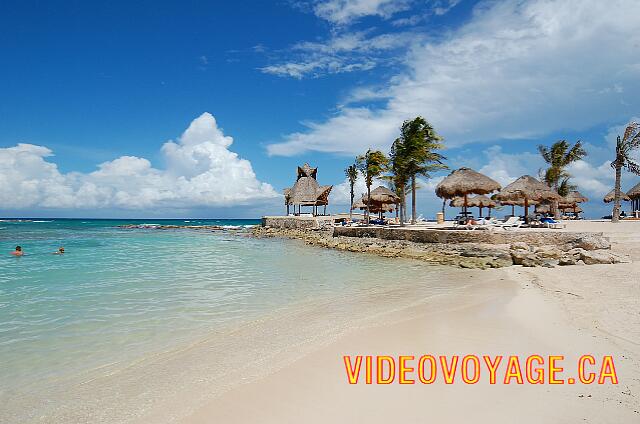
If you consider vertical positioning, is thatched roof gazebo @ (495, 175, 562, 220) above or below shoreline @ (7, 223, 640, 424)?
above

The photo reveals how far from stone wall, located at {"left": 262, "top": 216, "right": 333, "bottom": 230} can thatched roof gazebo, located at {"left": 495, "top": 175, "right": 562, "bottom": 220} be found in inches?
761

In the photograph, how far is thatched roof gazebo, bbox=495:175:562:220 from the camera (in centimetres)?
2408

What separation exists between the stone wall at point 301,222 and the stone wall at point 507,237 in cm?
1641

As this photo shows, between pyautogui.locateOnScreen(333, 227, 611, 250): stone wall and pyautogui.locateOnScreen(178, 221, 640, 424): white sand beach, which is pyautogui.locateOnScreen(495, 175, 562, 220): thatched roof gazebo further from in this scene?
pyautogui.locateOnScreen(178, 221, 640, 424): white sand beach

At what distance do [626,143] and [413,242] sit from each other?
62.7ft

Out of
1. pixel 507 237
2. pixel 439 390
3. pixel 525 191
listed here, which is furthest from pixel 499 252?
pixel 439 390

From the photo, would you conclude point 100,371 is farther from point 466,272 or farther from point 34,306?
point 466,272

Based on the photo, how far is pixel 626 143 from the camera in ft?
90.5

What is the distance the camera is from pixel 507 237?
19.2m

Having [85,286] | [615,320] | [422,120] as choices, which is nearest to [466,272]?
[615,320]

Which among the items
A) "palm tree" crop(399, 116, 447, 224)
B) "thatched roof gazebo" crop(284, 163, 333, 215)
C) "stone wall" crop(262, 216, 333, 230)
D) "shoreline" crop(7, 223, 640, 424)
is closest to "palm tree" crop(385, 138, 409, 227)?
"palm tree" crop(399, 116, 447, 224)

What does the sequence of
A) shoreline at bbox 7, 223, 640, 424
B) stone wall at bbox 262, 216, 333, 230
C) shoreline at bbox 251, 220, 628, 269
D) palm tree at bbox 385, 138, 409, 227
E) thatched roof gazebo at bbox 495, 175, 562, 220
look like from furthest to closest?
stone wall at bbox 262, 216, 333, 230
palm tree at bbox 385, 138, 409, 227
thatched roof gazebo at bbox 495, 175, 562, 220
shoreline at bbox 251, 220, 628, 269
shoreline at bbox 7, 223, 640, 424

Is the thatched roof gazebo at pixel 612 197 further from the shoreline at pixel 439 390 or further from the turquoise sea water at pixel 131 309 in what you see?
the shoreline at pixel 439 390

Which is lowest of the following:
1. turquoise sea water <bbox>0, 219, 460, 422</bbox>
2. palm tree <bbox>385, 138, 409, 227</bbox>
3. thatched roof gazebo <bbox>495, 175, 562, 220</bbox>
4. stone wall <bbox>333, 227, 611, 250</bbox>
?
turquoise sea water <bbox>0, 219, 460, 422</bbox>
